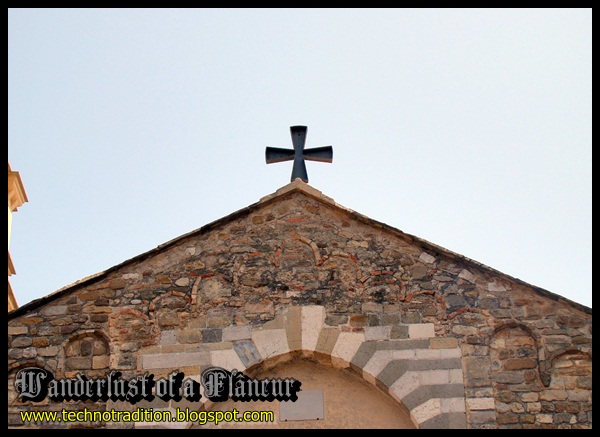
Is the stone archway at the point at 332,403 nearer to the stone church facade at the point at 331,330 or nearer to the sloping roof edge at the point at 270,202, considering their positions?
the stone church facade at the point at 331,330

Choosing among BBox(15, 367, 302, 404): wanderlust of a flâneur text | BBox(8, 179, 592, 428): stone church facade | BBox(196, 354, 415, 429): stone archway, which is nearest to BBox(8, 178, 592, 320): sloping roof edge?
BBox(8, 179, 592, 428): stone church facade

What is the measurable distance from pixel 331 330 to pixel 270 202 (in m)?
1.67

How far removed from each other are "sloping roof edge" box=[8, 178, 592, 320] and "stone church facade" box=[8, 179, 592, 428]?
0.07 ft

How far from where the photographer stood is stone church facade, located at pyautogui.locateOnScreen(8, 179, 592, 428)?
10.3m

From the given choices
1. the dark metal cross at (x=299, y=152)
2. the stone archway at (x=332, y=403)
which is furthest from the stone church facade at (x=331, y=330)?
the dark metal cross at (x=299, y=152)

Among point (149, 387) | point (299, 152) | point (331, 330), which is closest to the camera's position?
point (149, 387)

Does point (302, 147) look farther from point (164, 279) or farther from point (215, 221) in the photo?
point (164, 279)

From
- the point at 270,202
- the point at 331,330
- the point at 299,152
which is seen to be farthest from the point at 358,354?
the point at 299,152

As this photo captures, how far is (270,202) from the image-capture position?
11.6 meters

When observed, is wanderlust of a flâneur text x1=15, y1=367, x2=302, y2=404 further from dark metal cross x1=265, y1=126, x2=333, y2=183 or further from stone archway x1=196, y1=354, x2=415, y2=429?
dark metal cross x1=265, y1=126, x2=333, y2=183

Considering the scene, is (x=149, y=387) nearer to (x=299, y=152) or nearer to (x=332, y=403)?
(x=332, y=403)

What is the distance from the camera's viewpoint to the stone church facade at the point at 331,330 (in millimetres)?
10336

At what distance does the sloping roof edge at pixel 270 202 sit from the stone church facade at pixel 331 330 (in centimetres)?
2
